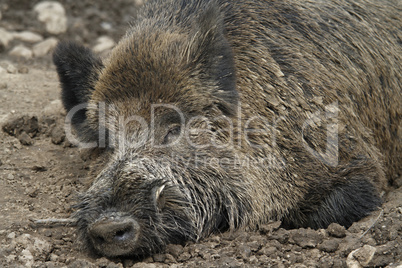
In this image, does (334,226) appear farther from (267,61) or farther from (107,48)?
(107,48)

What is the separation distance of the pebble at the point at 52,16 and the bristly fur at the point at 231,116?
4519mm

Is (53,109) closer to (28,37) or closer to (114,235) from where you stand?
(114,235)

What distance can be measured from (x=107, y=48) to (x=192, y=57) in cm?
492

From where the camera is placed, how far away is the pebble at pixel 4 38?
9.22 m

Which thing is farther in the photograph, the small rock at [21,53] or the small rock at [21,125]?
the small rock at [21,53]

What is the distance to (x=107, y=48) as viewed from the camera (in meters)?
9.41

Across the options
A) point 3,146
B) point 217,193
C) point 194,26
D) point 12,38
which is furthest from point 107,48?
point 217,193

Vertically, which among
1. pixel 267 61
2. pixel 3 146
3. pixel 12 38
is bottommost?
pixel 12 38

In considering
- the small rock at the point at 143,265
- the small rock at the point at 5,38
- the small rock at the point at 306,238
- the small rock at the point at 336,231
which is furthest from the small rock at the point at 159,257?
the small rock at the point at 5,38

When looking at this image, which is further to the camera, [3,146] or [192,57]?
[3,146]

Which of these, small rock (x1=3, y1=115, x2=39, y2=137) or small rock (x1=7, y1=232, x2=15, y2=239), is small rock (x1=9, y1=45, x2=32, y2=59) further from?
small rock (x1=7, y1=232, x2=15, y2=239)

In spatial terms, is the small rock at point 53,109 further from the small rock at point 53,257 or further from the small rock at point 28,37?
the small rock at point 28,37

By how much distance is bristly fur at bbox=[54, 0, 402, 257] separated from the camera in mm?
4426

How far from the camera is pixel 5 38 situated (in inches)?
371
